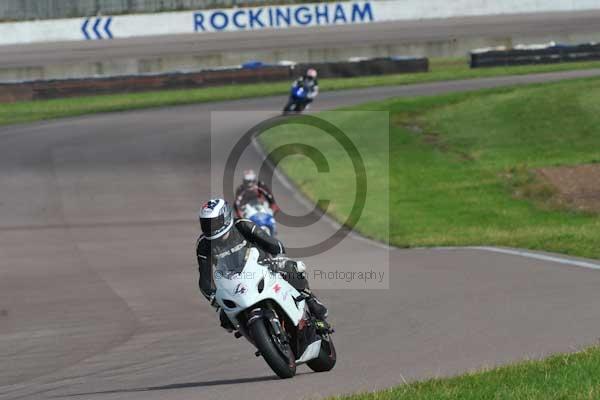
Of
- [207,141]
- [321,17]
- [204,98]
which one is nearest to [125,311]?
[207,141]

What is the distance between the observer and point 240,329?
890 cm

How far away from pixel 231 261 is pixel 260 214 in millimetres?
8824

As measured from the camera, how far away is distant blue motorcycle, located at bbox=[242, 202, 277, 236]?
17562 mm

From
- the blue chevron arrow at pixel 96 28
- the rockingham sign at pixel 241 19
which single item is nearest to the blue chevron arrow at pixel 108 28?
the rockingham sign at pixel 241 19

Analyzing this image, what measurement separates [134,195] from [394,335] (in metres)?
15.3

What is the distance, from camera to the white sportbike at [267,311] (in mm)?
8609

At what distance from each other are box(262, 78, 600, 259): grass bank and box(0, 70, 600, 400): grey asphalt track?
142 centimetres

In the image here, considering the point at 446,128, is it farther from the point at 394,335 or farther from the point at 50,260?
the point at 394,335

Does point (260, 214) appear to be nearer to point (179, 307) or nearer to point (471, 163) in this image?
point (179, 307)

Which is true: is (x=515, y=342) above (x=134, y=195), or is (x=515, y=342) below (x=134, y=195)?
above

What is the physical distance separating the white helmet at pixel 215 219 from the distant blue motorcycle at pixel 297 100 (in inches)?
998

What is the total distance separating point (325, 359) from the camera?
30.4ft

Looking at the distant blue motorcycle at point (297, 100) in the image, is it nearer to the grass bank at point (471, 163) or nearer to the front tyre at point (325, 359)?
the grass bank at point (471, 163)

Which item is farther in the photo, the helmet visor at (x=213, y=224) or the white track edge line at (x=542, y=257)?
the white track edge line at (x=542, y=257)
